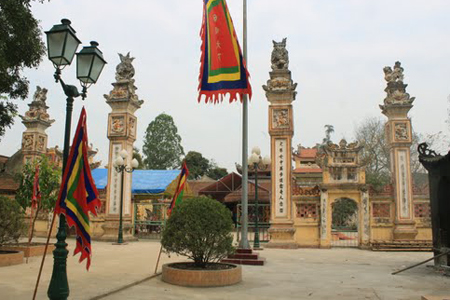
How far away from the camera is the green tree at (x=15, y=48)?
6797 millimetres

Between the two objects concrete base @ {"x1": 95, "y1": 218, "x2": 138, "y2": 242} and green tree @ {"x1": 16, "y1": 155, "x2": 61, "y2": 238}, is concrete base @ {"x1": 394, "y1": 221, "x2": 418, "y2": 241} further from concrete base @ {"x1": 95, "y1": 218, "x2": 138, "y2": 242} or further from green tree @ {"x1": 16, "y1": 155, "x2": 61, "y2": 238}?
green tree @ {"x1": 16, "y1": 155, "x2": 61, "y2": 238}

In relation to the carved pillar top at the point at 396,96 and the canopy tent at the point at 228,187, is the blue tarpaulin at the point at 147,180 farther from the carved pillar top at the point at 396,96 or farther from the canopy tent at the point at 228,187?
the carved pillar top at the point at 396,96

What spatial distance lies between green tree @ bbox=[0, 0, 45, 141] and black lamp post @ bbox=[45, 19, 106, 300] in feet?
5.97

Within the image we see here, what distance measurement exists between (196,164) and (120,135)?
30143mm

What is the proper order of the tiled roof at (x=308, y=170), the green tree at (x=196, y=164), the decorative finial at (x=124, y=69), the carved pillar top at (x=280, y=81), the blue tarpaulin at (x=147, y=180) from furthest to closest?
Result: the green tree at (x=196, y=164) → the tiled roof at (x=308, y=170) → the blue tarpaulin at (x=147, y=180) → the decorative finial at (x=124, y=69) → the carved pillar top at (x=280, y=81)

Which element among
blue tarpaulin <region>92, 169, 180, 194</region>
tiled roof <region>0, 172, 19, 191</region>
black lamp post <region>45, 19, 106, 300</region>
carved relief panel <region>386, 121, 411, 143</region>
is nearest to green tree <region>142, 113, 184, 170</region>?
blue tarpaulin <region>92, 169, 180, 194</region>

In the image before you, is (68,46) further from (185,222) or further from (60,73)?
(185,222)

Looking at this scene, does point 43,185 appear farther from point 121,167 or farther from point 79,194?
point 79,194

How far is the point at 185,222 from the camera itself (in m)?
7.29

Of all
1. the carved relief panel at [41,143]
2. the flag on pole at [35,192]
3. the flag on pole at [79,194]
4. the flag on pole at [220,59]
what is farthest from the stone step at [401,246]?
the carved relief panel at [41,143]

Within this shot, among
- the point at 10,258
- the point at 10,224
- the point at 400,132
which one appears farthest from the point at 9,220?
the point at 400,132

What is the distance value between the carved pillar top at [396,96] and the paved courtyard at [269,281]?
638 centimetres

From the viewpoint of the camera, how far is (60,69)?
5.30 meters

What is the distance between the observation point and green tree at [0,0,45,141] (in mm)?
6797
